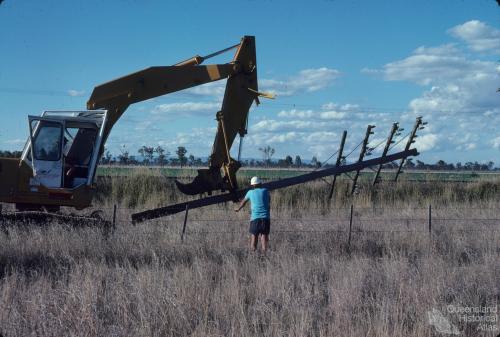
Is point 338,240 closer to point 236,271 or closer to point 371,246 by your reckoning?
point 371,246

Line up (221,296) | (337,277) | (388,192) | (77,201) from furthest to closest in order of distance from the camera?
(388,192) → (77,201) → (337,277) → (221,296)

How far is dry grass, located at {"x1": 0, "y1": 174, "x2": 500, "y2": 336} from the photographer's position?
7941 mm

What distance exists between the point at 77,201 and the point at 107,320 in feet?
22.9

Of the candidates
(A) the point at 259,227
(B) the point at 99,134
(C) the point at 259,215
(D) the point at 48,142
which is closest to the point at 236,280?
(A) the point at 259,227

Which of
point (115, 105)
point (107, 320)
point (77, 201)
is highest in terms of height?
point (115, 105)

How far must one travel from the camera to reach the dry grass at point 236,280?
794cm

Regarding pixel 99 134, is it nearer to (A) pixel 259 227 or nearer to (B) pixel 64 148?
(B) pixel 64 148

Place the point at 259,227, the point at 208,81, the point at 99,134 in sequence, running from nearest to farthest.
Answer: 1. the point at 259,227
2. the point at 99,134
3. the point at 208,81

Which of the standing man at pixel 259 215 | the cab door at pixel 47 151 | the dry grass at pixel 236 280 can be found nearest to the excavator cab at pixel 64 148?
the cab door at pixel 47 151

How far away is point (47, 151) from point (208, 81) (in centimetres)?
396

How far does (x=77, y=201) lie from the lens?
14656mm

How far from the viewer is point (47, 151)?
14719mm

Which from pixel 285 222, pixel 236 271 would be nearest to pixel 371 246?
pixel 285 222

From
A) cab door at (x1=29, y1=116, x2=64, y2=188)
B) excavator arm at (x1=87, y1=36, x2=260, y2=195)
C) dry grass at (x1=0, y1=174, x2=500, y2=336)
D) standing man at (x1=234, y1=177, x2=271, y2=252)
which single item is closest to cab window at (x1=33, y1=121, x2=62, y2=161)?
cab door at (x1=29, y1=116, x2=64, y2=188)
